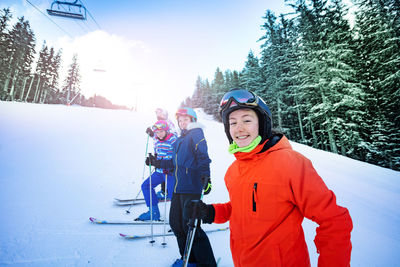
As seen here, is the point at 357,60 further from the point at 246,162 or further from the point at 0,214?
the point at 0,214

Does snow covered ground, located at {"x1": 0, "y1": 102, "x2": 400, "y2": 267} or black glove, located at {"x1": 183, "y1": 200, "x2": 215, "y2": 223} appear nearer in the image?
black glove, located at {"x1": 183, "y1": 200, "x2": 215, "y2": 223}

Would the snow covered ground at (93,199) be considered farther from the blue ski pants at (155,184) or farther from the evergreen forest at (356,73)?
the evergreen forest at (356,73)

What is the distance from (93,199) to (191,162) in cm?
389

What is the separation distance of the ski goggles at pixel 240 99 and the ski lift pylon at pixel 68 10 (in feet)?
36.6

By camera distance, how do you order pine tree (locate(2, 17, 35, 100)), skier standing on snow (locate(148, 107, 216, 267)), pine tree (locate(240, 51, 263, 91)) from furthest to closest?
pine tree (locate(2, 17, 35, 100)), pine tree (locate(240, 51, 263, 91)), skier standing on snow (locate(148, 107, 216, 267))

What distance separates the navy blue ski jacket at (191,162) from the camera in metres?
2.80

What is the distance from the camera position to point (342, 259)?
1.01 meters

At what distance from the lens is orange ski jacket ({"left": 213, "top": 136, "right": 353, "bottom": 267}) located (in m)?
1.05

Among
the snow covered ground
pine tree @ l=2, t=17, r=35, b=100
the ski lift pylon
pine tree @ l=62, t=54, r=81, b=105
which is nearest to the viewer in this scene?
the snow covered ground

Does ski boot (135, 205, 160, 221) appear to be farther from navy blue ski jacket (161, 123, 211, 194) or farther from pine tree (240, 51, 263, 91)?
pine tree (240, 51, 263, 91)

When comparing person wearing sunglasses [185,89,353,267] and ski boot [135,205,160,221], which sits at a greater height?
person wearing sunglasses [185,89,353,267]

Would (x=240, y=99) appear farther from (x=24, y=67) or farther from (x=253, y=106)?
(x=24, y=67)

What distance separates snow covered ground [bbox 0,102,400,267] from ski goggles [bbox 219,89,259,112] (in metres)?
2.71

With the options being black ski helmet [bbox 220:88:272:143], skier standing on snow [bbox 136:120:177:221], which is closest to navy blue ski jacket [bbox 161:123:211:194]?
skier standing on snow [bbox 136:120:177:221]
